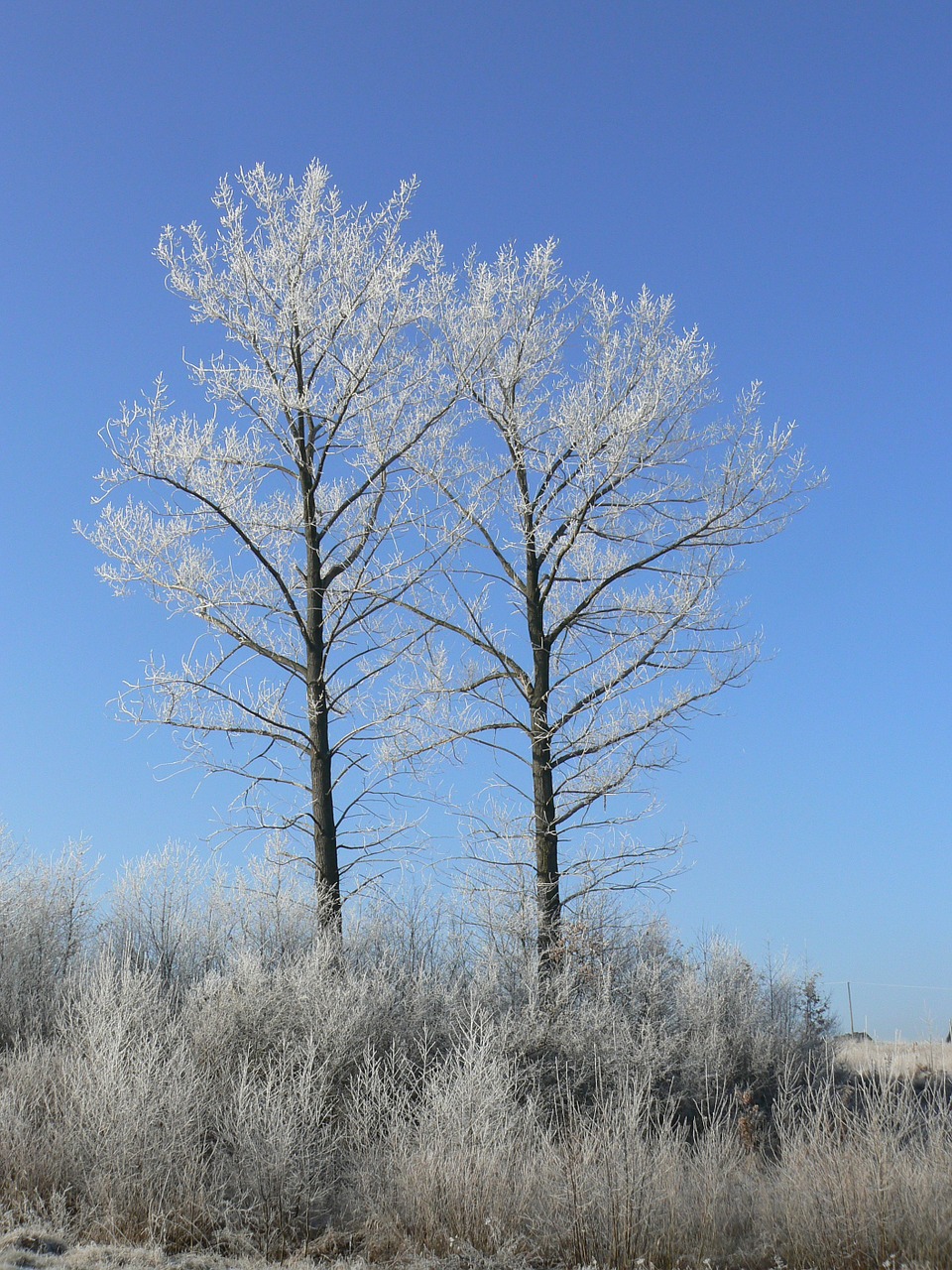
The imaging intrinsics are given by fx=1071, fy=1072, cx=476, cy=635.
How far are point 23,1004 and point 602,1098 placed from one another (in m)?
6.86

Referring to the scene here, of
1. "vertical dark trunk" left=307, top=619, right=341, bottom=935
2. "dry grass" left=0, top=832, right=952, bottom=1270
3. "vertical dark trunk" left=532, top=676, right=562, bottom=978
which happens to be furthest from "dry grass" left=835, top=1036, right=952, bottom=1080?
"vertical dark trunk" left=307, top=619, right=341, bottom=935

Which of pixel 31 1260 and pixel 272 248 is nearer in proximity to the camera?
pixel 31 1260

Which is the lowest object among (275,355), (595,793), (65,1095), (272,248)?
(65,1095)

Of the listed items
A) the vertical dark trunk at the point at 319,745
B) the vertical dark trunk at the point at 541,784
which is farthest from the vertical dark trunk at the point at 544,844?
the vertical dark trunk at the point at 319,745

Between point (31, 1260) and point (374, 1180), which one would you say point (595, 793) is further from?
point (31, 1260)

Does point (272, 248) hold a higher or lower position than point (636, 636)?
higher

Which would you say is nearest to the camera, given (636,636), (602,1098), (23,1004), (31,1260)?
(31,1260)

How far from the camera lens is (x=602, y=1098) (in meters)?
11.5

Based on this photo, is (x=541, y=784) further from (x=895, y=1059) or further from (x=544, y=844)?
(x=895, y=1059)

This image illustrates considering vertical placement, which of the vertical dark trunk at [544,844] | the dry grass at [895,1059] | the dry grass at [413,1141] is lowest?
the dry grass at [895,1059]

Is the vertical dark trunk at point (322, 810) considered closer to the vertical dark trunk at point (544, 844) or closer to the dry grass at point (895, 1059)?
the vertical dark trunk at point (544, 844)

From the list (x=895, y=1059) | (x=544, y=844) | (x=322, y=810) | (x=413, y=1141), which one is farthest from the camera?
(x=895, y=1059)

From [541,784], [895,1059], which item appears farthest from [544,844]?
[895,1059]

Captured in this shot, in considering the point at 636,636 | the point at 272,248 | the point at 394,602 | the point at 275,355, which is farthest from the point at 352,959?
the point at 272,248
